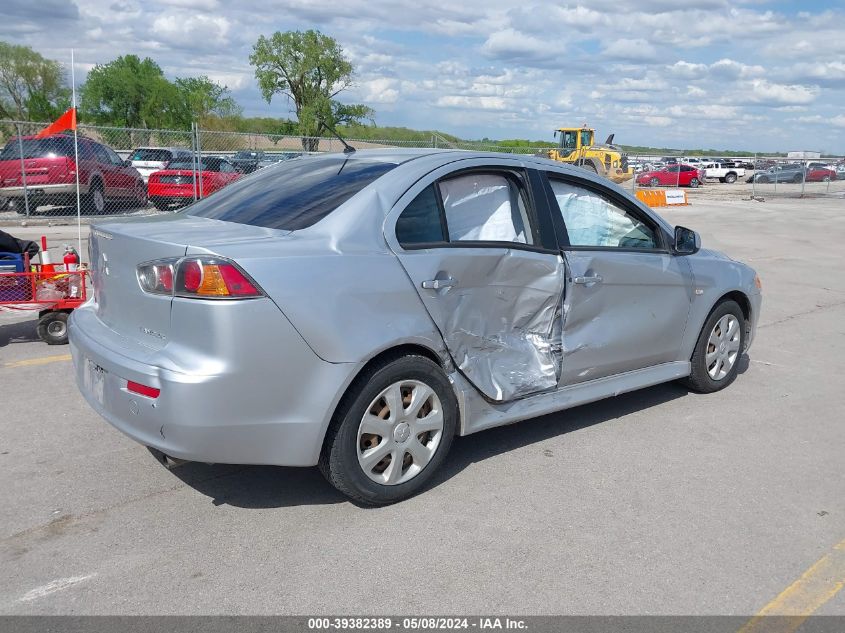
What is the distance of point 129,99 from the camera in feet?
211

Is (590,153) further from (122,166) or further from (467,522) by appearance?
(467,522)

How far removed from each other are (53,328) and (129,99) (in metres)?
63.1

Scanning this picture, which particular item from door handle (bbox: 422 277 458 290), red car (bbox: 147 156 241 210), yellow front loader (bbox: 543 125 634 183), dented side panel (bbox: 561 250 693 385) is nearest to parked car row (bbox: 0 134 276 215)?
red car (bbox: 147 156 241 210)

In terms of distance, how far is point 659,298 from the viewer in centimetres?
530

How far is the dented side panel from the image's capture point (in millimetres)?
4770

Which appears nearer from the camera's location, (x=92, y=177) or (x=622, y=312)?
(x=622, y=312)

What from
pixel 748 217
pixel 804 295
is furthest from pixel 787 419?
pixel 748 217

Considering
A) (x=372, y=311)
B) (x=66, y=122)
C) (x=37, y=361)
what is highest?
(x=66, y=122)

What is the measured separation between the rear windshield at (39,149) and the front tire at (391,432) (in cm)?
1482

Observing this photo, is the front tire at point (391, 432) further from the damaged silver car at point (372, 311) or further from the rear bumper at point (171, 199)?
the rear bumper at point (171, 199)

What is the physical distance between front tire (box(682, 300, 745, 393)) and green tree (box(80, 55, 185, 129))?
62.3 meters

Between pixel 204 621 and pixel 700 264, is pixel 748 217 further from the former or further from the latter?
pixel 204 621

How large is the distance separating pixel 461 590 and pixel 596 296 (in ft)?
7.27

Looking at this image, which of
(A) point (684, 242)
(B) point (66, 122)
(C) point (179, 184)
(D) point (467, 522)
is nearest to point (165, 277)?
(D) point (467, 522)
